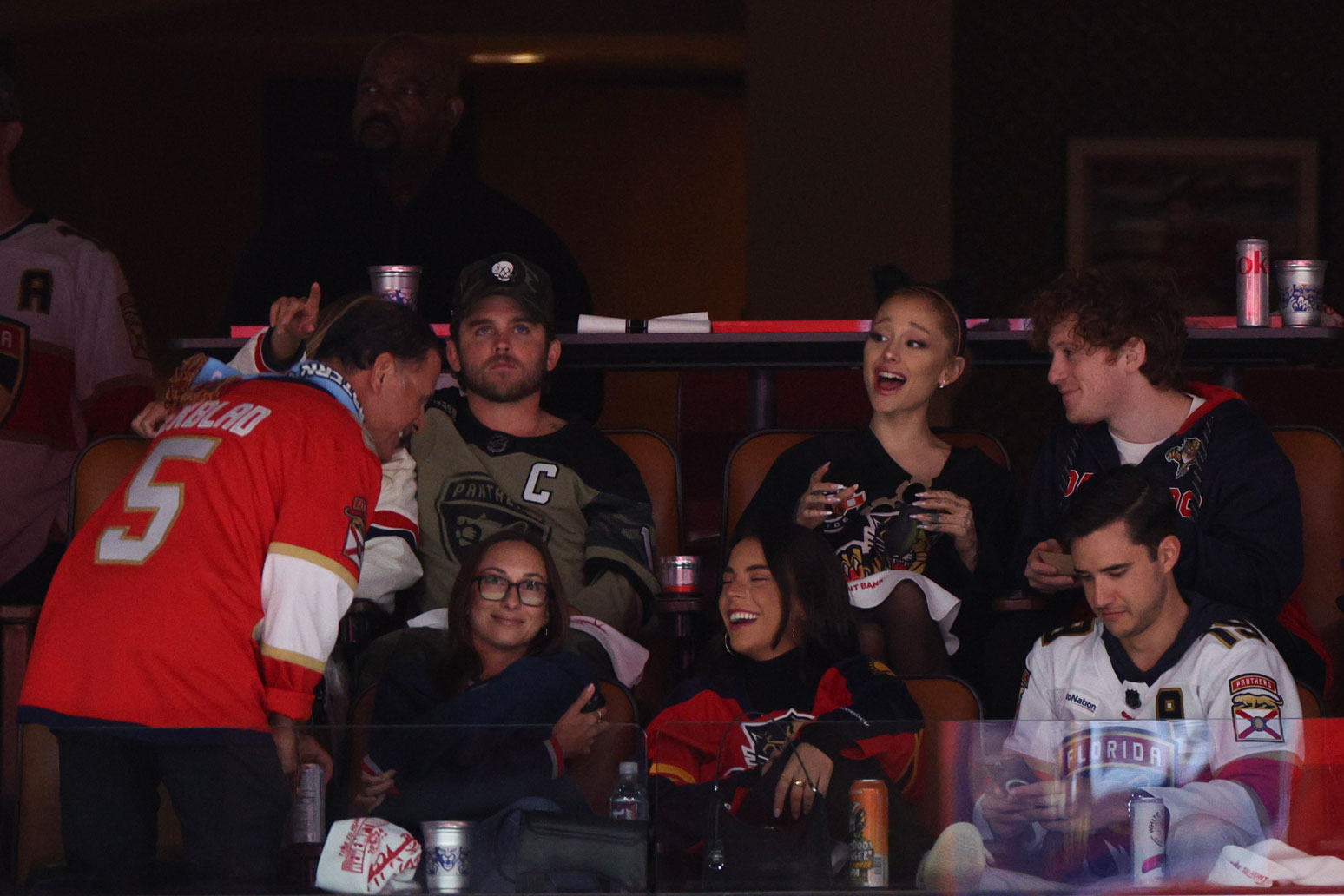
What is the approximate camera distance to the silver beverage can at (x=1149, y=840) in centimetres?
188

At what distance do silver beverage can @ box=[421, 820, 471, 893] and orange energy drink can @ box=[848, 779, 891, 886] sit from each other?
0.45 metres

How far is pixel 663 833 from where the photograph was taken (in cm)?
192

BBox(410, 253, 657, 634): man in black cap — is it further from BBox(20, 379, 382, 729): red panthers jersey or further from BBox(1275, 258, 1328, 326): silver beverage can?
BBox(1275, 258, 1328, 326): silver beverage can

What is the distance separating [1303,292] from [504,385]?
1593 millimetres

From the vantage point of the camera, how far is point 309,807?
76.0 inches

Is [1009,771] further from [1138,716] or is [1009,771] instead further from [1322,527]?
[1322,527]

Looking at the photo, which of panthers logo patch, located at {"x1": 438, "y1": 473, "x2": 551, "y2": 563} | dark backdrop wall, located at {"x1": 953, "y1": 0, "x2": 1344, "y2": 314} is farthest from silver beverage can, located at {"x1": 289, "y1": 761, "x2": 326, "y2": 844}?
dark backdrop wall, located at {"x1": 953, "y1": 0, "x2": 1344, "y2": 314}

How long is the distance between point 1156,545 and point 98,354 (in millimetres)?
2168

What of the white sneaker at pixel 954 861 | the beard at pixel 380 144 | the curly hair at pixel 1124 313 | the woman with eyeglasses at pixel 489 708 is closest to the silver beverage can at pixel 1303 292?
the curly hair at pixel 1124 313

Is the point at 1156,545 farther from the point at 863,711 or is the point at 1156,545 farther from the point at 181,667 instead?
the point at 181,667

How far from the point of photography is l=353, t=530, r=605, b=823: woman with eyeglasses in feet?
6.34

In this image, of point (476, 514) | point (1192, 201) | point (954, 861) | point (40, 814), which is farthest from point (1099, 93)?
point (40, 814)

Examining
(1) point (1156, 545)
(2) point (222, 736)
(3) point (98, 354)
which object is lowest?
(2) point (222, 736)

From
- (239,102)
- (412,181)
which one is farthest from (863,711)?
Result: (239,102)
